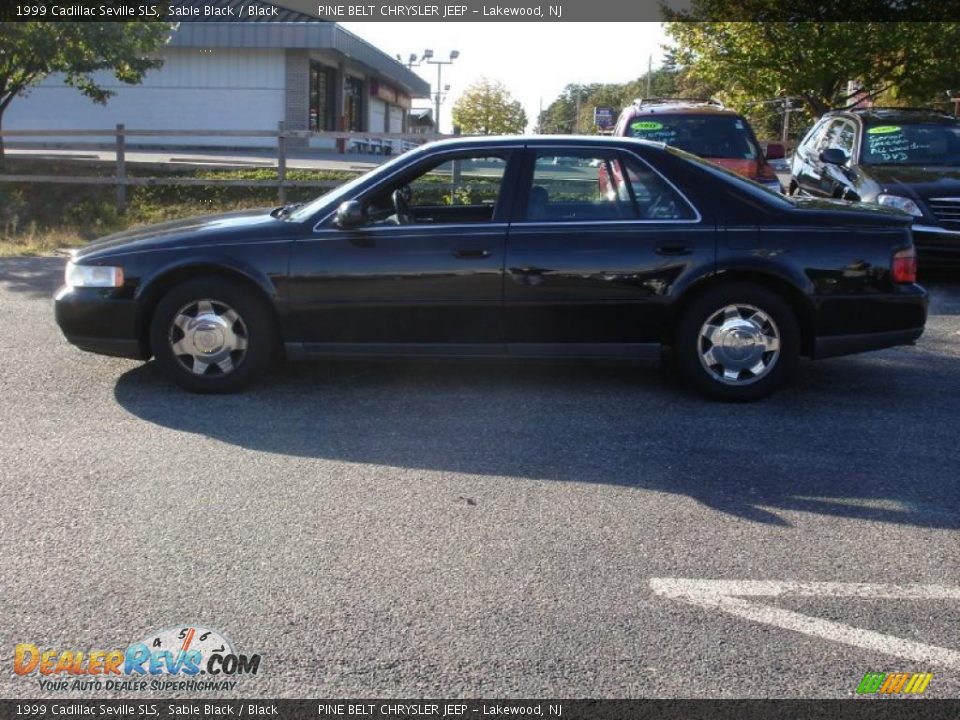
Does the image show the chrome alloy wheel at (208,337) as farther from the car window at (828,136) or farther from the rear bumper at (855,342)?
the car window at (828,136)

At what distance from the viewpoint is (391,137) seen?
58.0 feet

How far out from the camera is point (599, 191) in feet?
21.2

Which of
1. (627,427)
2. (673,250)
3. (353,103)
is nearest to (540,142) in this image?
(673,250)

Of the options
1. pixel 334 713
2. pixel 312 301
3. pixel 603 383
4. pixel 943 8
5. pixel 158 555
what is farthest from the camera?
pixel 943 8

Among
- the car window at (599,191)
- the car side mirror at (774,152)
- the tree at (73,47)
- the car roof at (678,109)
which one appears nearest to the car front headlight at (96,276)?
the car window at (599,191)

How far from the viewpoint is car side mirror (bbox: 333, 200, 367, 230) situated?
20.2 feet

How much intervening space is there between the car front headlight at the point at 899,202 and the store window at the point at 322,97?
2883cm

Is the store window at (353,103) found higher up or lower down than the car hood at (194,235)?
higher up

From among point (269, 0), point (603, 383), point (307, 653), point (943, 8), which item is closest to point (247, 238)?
point (603, 383)

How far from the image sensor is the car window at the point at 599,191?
20.9ft

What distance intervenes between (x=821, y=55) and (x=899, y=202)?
11.3 metres

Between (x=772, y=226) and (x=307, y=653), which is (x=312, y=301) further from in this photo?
(x=307, y=653)

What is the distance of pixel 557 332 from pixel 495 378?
2.54 feet

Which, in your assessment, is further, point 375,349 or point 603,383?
point 603,383
